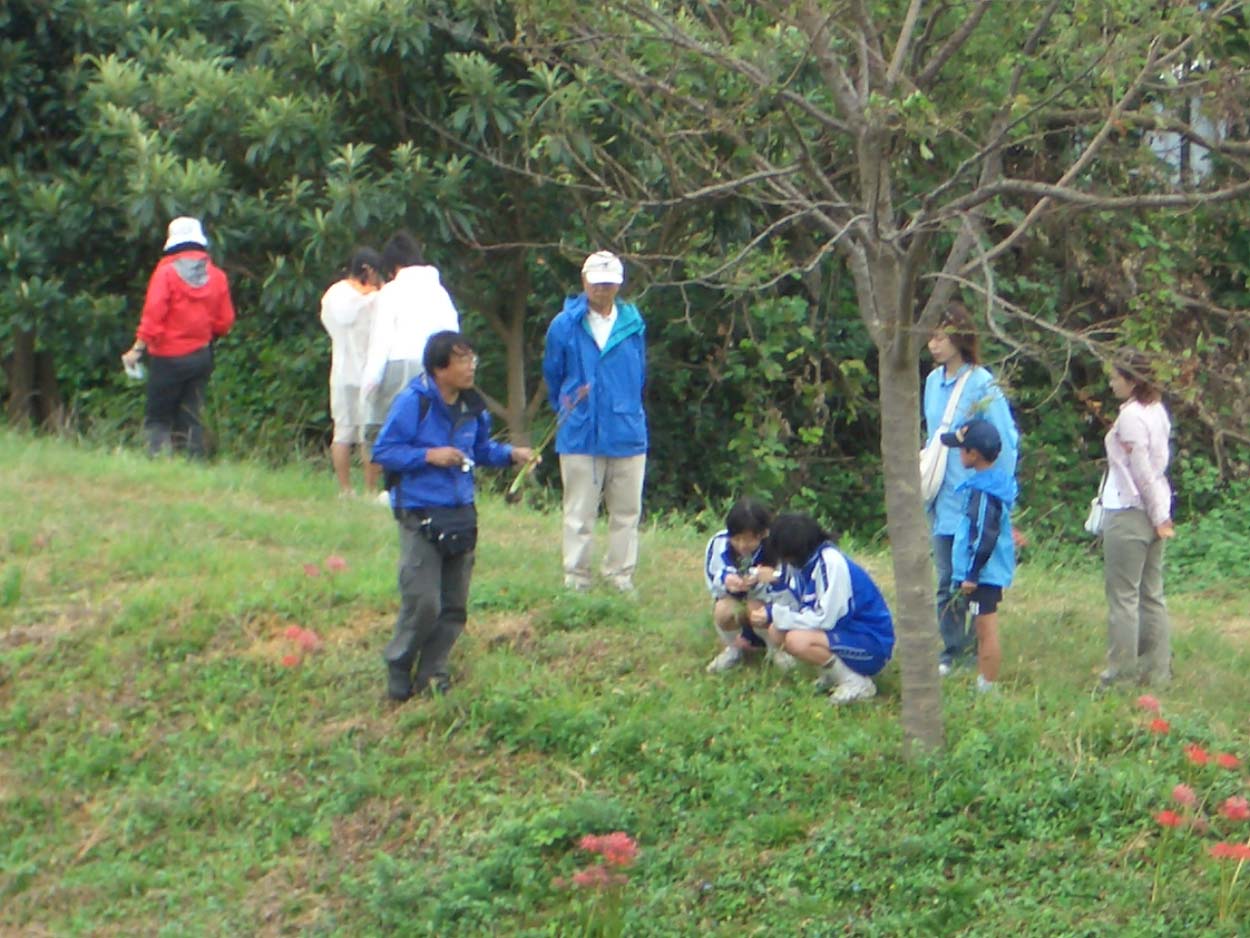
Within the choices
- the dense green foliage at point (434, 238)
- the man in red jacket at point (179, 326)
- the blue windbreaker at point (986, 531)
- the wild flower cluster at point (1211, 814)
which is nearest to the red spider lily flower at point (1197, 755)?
the wild flower cluster at point (1211, 814)

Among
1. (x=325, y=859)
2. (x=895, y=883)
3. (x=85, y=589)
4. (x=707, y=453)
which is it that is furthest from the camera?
(x=707, y=453)

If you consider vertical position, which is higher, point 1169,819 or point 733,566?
point 733,566

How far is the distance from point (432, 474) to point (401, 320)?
2.94 metres

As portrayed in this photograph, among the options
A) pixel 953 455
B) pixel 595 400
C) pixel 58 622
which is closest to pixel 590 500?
pixel 595 400

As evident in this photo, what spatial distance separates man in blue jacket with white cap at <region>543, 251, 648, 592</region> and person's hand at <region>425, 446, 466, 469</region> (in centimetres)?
143

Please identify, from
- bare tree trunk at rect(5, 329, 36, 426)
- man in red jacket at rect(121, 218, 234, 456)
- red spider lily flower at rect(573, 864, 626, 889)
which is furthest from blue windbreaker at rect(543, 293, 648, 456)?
bare tree trunk at rect(5, 329, 36, 426)

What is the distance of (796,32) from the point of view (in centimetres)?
715

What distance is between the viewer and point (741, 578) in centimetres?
730

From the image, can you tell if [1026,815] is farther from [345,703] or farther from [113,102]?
[113,102]

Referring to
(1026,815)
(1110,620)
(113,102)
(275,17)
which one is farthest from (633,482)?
(113,102)

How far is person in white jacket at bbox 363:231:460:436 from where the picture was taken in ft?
31.8

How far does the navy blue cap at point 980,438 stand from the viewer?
24.1 ft

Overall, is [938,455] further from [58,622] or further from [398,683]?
[58,622]

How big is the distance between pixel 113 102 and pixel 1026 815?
9.08 metres
